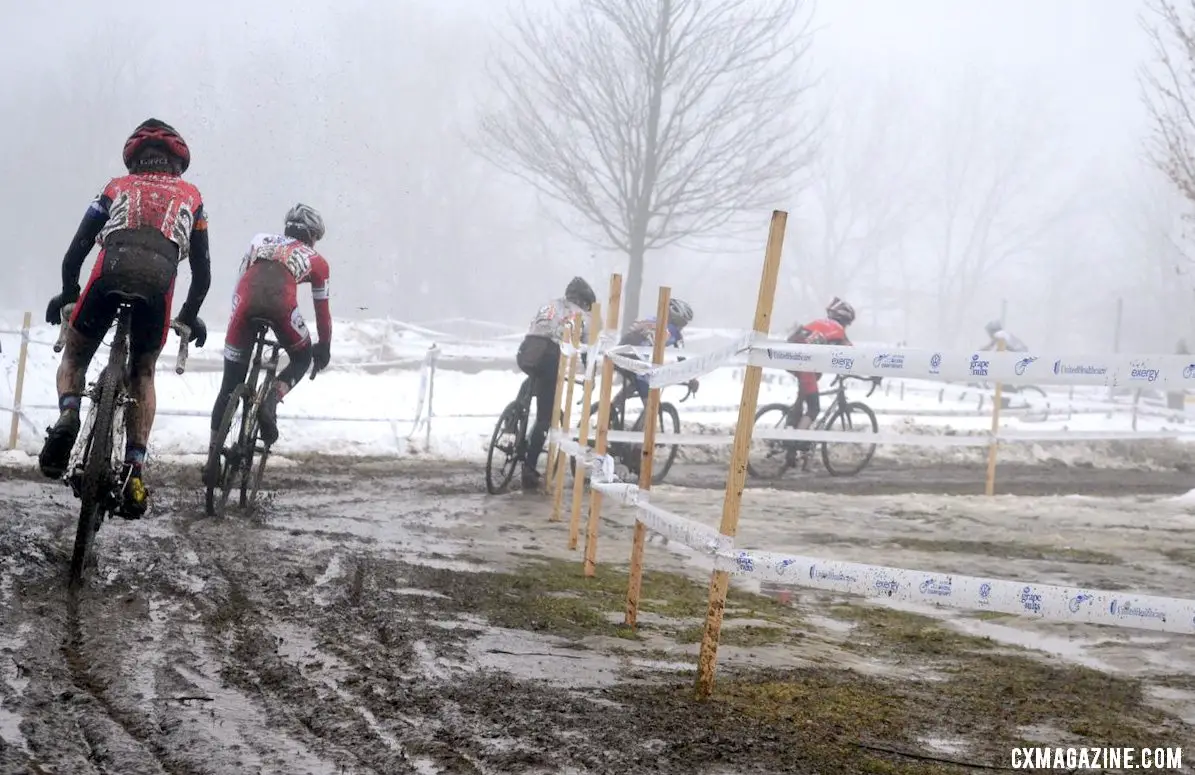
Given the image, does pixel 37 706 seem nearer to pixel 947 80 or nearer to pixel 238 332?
pixel 238 332

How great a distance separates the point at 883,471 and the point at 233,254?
50.2 m

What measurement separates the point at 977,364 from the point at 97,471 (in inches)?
160

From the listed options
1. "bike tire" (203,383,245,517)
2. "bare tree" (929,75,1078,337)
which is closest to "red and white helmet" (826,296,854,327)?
"bike tire" (203,383,245,517)

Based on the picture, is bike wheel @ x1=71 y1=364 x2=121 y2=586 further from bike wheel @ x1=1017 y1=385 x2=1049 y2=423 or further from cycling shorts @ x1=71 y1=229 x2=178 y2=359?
bike wheel @ x1=1017 y1=385 x2=1049 y2=423

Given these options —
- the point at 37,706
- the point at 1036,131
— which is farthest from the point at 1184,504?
the point at 1036,131

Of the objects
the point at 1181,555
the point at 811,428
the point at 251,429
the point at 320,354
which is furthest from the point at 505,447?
the point at 1181,555

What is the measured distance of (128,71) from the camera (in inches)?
2329

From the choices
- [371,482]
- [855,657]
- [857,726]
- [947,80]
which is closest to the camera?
[857,726]

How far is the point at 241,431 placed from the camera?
27.8 ft

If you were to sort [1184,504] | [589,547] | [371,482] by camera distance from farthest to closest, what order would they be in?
[1184,504] < [371,482] < [589,547]

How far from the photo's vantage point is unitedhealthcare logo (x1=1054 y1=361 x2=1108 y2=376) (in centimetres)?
527

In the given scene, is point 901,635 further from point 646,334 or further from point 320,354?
point 646,334

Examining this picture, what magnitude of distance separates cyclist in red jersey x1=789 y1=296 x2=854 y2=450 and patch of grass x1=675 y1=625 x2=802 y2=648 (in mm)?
7336

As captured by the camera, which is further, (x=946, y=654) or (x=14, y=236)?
(x=14, y=236)
